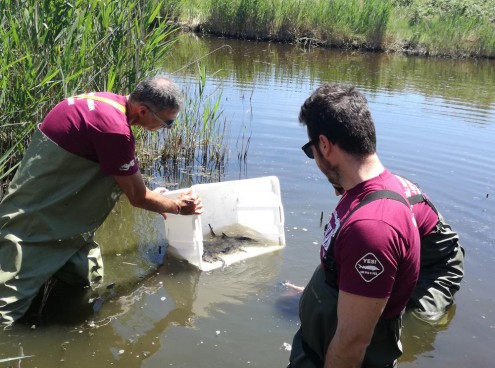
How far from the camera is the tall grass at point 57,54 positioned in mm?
4312

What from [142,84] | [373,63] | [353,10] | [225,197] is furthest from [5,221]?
[353,10]

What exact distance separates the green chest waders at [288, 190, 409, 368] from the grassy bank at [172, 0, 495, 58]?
18461mm

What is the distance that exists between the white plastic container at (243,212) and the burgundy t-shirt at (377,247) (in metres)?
2.78

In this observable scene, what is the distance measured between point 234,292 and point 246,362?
2.94 ft

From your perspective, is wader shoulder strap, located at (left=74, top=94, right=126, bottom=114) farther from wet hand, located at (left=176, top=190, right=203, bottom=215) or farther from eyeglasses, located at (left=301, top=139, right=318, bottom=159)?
eyeglasses, located at (left=301, top=139, right=318, bottom=159)

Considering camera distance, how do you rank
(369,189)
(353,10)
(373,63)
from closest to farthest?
1. (369,189)
2. (373,63)
3. (353,10)

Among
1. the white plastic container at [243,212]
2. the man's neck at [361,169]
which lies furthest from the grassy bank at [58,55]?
the man's neck at [361,169]

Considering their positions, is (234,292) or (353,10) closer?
(234,292)

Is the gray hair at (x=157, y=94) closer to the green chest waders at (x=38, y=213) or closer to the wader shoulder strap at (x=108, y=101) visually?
the wader shoulder strap at (x=108, y=101)

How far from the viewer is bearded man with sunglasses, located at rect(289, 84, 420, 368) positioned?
176 centimetres

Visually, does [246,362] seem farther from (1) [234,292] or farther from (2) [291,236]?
(2) [291,236]

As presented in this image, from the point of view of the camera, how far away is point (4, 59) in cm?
407

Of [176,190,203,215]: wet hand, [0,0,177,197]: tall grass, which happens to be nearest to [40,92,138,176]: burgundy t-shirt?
[176,190,203,215]: wet hand

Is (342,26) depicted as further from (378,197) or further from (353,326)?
(353,326)
